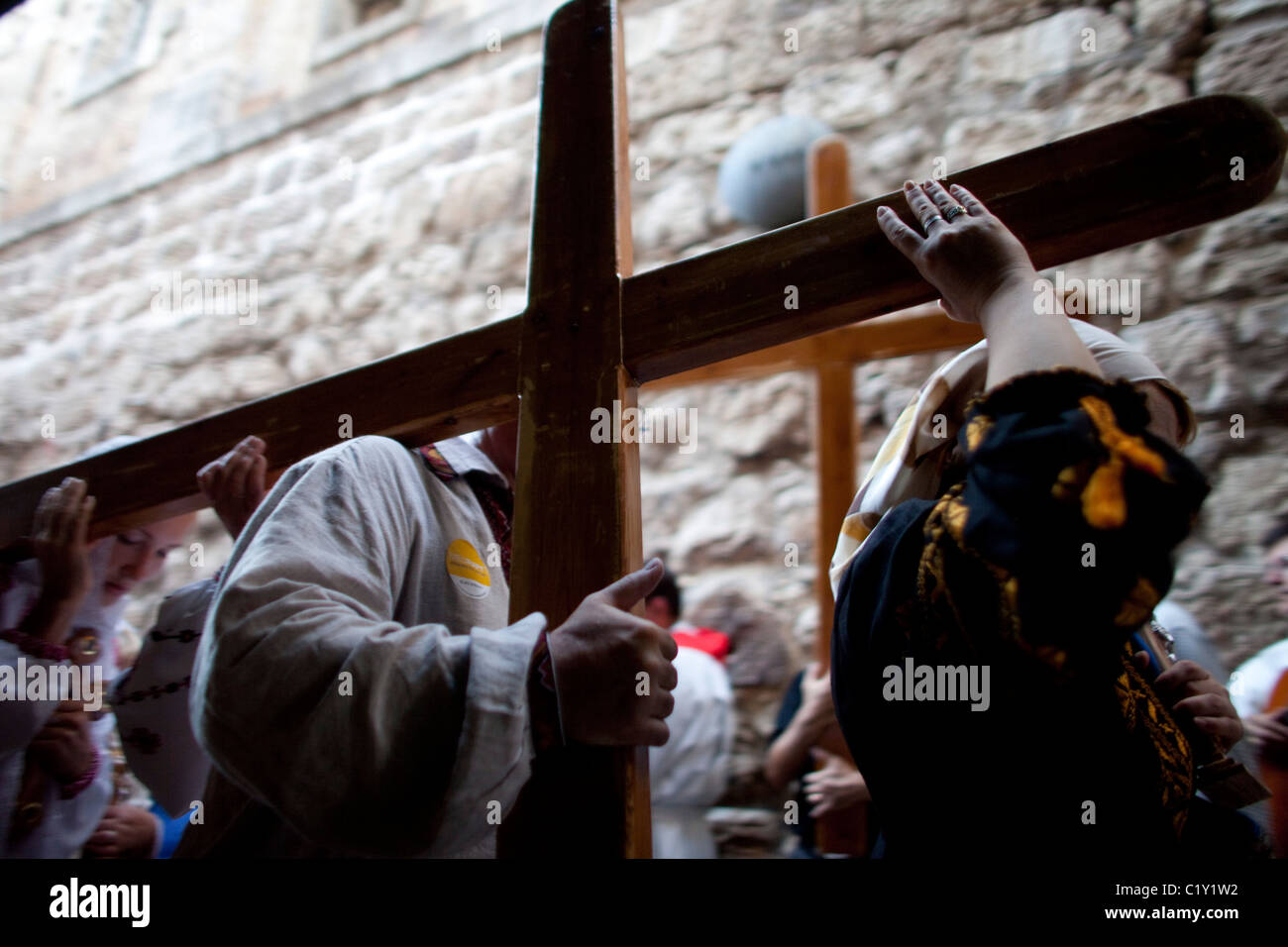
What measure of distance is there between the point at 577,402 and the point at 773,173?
1.93 meters

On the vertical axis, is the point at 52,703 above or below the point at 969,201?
below

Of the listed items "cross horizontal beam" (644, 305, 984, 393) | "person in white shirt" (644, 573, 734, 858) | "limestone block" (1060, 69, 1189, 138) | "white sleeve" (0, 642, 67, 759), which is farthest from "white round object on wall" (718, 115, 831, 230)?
"white sleeve" (0, 642, 67, 759)

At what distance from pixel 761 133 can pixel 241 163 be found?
2870mm

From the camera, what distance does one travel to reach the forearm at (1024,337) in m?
0.61

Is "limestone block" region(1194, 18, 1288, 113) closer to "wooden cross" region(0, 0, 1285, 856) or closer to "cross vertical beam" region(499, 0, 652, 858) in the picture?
"wooden cross" region(0, 0, 1285, 856)

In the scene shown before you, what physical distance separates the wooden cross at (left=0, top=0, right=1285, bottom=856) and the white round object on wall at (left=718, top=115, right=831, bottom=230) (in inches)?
63.4

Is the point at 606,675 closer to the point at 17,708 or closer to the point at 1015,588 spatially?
the point at 1015,588

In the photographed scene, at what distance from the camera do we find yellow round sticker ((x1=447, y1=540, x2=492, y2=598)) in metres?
0.92

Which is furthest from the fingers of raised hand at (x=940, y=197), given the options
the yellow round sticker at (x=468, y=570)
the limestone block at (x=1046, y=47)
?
the limestone block at (x=1046, y=47)

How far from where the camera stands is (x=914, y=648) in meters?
0.67

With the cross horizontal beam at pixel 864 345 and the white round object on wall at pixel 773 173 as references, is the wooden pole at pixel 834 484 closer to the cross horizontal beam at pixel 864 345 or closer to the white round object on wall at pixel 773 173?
the cross horizontal beam at pixel 864 345

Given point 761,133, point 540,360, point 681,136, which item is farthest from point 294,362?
point 540,360

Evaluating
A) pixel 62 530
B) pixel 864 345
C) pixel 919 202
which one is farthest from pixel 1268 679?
pixel 62 530
